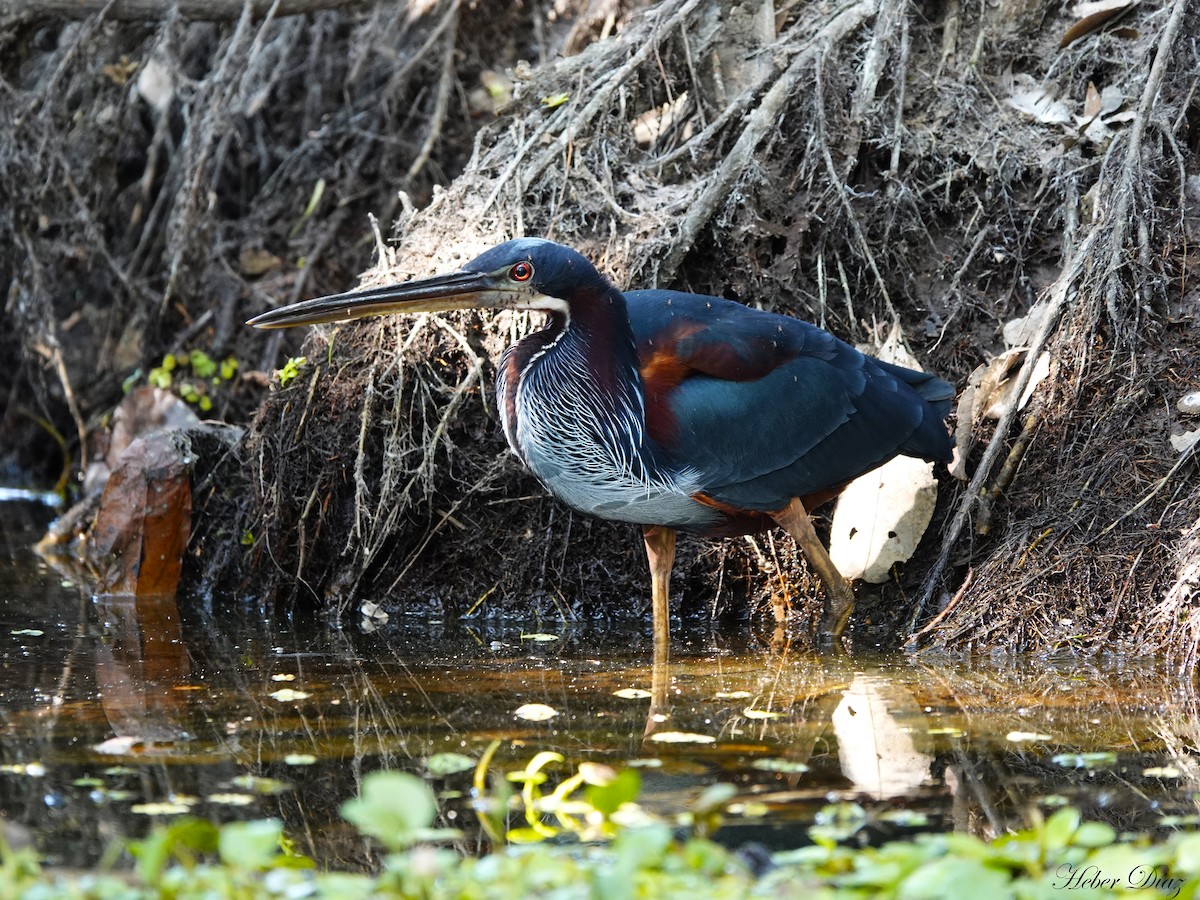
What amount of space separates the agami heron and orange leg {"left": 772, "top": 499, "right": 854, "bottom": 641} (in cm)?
1

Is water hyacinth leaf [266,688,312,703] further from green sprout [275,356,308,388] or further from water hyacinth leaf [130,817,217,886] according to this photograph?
green sprout [275,356,308,388]

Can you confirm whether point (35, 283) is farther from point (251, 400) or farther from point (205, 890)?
point (205, 890)

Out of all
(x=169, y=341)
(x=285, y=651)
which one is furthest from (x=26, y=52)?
(x=285, y=651)

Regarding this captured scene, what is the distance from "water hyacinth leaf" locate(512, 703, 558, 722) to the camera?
4.19m

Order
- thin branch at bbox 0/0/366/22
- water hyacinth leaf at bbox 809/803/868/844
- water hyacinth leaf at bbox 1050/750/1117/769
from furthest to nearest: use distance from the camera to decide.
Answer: thin branch at bbox 0/0/366/22 → water hyacinth leaf at bbox 1050/750/1117/769 → water hyacinth leaf at bbox 809/803/868/844

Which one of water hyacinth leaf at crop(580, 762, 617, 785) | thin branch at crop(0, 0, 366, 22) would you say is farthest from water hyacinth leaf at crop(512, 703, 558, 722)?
thin branch at crop(0, 0, 366, 22)

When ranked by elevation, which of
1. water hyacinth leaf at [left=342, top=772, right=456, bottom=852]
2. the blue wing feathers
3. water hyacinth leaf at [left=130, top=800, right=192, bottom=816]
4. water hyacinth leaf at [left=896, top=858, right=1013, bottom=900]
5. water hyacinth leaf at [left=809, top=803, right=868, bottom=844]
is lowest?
water hyacinth leaf at [left=809, top=803, right=868, bottom=844]

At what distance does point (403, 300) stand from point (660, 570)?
146 cm

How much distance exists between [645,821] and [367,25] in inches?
255

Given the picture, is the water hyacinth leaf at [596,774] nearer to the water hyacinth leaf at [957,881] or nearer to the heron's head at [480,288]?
the water hyacinth leaf at [957,881]

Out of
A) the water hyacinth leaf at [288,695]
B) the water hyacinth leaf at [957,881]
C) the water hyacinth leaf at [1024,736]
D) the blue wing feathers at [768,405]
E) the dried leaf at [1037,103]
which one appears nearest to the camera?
the water hyacinth leaf at [957,881]

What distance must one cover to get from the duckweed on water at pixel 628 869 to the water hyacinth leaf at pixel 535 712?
3.95 feet

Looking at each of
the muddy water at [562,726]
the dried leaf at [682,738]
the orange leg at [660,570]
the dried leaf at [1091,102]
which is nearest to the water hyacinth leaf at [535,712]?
the muddy water at [562,726]

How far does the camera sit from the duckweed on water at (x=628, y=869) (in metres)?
2.52
